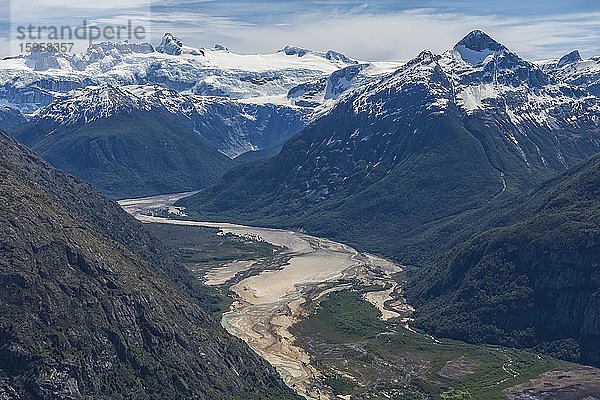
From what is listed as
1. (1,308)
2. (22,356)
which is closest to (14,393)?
(22,356)

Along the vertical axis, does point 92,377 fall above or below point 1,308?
below

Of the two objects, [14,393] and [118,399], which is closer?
[14,393]

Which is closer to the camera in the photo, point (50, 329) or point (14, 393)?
point (14, 393)

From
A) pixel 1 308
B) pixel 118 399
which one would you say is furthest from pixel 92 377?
pixel 1 308

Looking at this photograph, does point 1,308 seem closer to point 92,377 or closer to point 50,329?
point 50,329

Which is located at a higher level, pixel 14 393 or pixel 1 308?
pixel 1 308

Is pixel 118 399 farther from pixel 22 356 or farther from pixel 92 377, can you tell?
pixel 22 356

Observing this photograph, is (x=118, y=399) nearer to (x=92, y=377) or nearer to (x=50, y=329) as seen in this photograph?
(x=92, y=377)

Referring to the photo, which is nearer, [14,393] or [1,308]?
[14,393]
